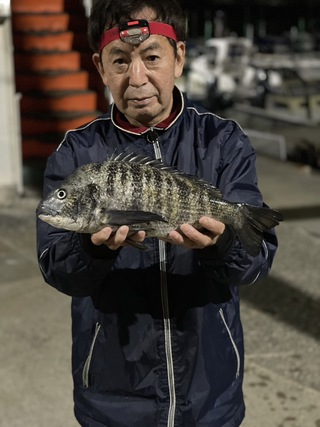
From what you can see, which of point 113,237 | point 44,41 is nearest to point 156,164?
point 113,237

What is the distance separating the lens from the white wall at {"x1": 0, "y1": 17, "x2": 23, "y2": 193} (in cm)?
700

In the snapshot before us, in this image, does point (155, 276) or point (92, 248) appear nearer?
point (92, 248)

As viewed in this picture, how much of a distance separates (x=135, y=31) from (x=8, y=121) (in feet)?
18.2

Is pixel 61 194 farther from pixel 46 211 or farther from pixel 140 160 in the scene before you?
pixel 140 160

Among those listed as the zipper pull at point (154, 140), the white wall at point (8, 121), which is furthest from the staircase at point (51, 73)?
the zipper pull at point (154, 140)

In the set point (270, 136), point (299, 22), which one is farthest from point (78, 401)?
point (299, 22)

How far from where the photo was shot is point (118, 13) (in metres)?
1.97

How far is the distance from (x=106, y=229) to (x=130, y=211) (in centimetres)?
8

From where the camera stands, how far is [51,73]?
8.24 metres

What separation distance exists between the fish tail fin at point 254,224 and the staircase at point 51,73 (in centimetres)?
615

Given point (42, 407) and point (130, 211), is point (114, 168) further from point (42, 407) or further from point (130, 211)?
point (42, 407)

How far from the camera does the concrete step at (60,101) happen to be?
26.4 feet

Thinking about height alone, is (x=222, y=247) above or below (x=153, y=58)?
below

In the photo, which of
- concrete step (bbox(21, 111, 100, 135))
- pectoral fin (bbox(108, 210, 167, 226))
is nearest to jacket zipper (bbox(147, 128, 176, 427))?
pectoral fin (bbox(108, 210, 167, 226))
